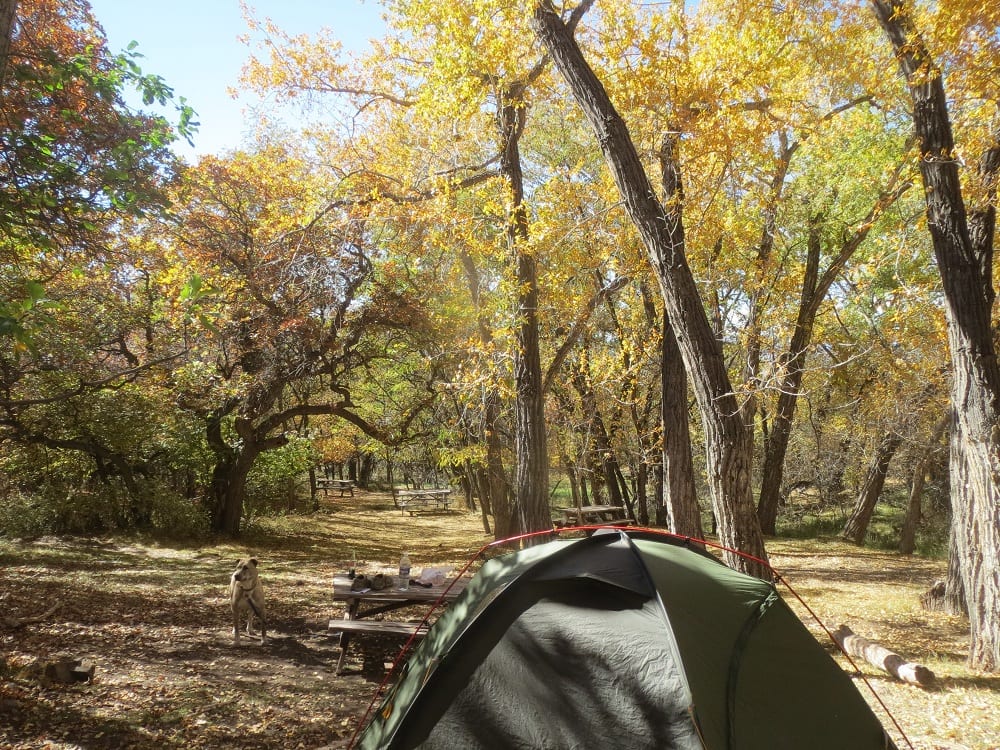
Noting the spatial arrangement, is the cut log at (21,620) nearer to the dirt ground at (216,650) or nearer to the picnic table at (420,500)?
the dirt ground at (216,650)

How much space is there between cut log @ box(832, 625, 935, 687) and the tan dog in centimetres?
592

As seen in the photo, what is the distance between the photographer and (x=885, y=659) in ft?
19.0

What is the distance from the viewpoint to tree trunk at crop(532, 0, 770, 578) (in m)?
5.64

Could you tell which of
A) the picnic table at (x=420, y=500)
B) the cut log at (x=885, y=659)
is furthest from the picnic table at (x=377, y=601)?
the picnic table at (x=420, y=500)

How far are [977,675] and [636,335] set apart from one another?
10.9m

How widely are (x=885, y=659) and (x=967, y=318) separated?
309 centimetres

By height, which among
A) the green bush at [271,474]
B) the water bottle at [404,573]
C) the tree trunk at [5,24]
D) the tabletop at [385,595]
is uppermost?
the tree trunk at [5,24]

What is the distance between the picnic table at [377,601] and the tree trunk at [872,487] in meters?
11.7

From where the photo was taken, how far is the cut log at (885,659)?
17.8ft

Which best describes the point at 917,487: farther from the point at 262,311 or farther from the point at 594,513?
the point at 262,311

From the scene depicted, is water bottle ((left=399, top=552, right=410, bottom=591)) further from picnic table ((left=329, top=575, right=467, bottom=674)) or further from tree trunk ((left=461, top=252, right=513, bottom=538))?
tree trunk ((left=461, top=252, right=513, bottom=538))

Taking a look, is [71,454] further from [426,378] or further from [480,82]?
[480,82]

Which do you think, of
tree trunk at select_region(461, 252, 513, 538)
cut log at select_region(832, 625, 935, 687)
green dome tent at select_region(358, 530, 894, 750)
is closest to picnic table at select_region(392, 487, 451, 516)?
tree trunk at select_region(461, 252, 513, 538)

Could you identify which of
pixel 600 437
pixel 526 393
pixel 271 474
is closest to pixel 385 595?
pixel 526 393
